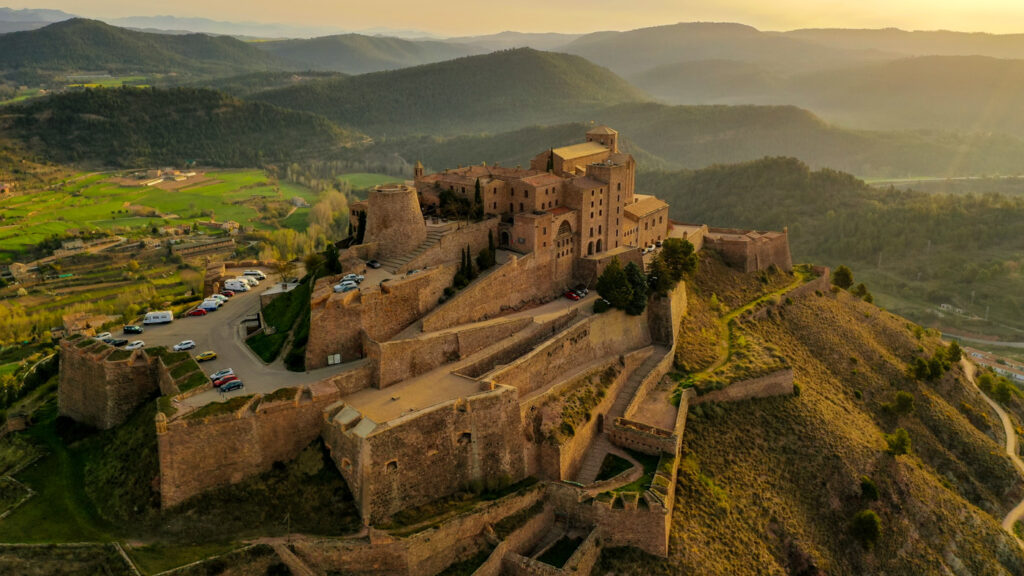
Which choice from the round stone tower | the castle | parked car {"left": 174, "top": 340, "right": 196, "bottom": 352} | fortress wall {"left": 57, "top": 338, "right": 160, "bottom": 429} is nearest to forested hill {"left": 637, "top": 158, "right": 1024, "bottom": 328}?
the castle

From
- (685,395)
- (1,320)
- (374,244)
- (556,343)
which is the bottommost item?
(1,320)

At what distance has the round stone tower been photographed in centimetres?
4584

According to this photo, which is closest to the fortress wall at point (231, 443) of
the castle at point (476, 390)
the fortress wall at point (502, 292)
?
the castle at point (476, 390)

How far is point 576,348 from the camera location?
45.9 m

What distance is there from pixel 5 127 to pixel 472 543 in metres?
158

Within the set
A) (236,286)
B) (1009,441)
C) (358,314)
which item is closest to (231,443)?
(358,314)

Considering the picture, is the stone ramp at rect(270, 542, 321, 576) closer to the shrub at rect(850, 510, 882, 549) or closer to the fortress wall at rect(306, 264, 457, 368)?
the fortress wall at rect(306, 264, 457, 368)

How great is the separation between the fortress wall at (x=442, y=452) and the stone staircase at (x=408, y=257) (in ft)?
42.1

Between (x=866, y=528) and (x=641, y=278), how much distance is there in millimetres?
22504

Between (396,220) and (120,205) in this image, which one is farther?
(120,205)

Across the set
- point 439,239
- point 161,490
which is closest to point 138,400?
point 161,490

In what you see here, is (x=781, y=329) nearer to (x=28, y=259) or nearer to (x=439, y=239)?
(x=439, y=239)

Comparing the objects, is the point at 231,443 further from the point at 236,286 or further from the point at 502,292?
the point at 236,286

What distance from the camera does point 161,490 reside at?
3219cm
